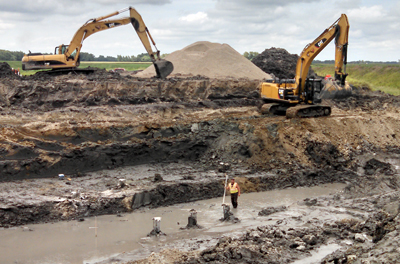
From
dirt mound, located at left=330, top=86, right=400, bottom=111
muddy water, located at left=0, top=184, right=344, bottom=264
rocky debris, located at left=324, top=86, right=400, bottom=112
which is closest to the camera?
muddy water, located at left=0, top=184, right=344, bottom=264

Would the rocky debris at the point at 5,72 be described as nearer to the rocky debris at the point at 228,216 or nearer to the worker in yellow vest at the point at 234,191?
the worker in yellow vest at the point at 234,191

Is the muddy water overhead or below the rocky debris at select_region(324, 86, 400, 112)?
A: below

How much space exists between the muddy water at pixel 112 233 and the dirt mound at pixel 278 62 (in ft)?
81.7

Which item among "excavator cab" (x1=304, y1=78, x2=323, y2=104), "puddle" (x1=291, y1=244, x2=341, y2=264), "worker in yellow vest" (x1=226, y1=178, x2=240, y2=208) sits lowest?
"puddle" (x1=291, y1=244, x2=341, y2=264)

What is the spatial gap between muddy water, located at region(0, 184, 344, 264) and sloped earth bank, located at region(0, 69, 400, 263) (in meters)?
0.59

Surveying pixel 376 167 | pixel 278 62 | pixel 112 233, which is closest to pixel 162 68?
pixel 278 62

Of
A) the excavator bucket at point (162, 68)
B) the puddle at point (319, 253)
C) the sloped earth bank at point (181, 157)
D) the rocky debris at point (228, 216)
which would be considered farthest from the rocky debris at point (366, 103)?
the puddle at point (319, 253)

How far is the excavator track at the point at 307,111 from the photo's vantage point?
21156 millimetres

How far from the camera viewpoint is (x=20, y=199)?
42.7 feet

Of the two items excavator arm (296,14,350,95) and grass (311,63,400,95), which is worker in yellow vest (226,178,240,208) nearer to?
excavator arm (296,14,350,95)

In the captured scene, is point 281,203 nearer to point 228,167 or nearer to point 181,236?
point 228,167

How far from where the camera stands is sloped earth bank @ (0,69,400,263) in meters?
11.2

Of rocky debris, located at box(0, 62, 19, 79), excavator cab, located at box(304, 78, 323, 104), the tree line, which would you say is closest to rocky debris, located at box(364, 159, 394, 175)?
excavator cab, located at box(304, 78, 323, 104)

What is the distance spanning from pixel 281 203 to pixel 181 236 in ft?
14.5
